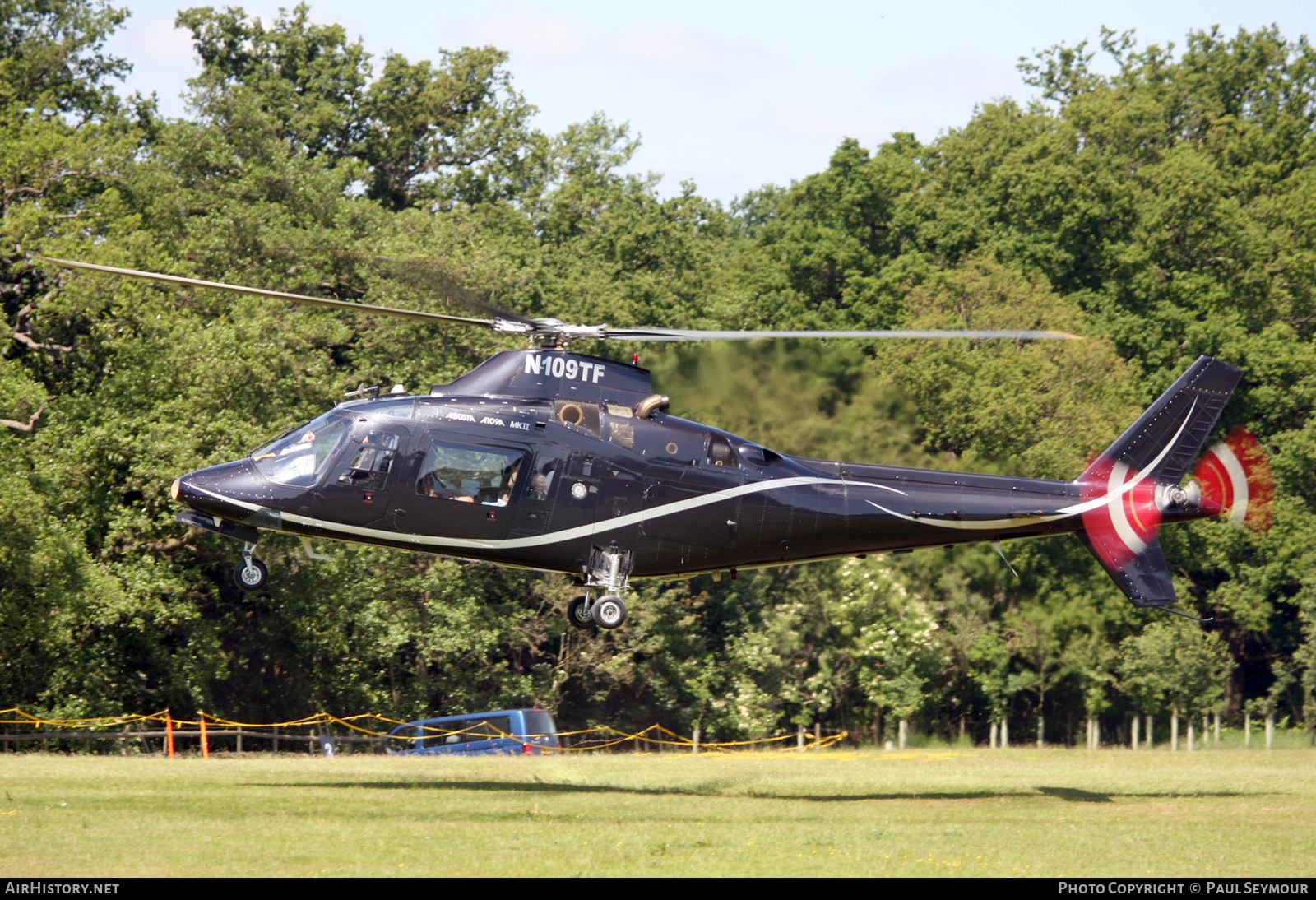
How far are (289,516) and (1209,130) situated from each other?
58.0m

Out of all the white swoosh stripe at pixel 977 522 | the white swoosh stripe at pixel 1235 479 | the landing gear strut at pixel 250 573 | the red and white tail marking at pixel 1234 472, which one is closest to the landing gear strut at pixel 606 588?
the white swoosh stripe at pixel 977 522

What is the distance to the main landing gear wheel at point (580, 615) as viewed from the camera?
68.3 ft

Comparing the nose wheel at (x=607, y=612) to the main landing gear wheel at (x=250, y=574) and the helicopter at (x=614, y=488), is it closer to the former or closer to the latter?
the helicopter at (x=614, y=488)

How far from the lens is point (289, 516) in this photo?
19938mm

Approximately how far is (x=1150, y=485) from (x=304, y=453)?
13.0 m

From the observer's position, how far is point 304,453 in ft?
66.0

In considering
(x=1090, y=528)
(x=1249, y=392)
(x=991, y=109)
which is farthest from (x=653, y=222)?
(x=1090, y=528)

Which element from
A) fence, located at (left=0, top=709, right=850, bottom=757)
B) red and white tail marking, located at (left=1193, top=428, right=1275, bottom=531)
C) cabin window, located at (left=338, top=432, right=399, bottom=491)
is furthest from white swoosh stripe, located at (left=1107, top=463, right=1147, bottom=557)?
fence, located at (left=0, top=709, right=850, bottom=757)

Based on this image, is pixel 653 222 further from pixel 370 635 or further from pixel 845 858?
pixel 845 858

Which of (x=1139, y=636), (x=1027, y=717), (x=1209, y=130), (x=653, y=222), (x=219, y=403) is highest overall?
(x=1209, y=130)

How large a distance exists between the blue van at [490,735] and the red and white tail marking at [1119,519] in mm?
18369

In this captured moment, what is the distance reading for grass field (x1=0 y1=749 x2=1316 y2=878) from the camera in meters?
16.0

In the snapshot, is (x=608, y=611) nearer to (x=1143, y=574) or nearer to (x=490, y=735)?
(x=1143, y=574)

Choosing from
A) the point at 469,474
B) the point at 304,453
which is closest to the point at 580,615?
the point at 469,474
